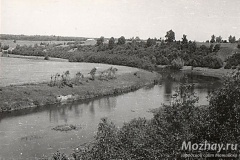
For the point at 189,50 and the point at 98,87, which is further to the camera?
the point at 189,50

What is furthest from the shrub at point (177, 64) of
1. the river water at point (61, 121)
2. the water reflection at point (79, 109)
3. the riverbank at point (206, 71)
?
the water reflection at point (79, 109)

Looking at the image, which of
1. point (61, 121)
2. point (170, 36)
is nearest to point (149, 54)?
point (170, 36)

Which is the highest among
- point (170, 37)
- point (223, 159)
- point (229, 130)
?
point (170, 37)

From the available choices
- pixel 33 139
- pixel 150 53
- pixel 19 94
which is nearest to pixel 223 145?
pixel 33 139

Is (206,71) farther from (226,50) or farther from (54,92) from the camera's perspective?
(54,92)

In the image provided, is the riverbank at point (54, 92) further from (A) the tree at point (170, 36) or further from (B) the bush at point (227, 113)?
(A) the tree at point (170, 36)

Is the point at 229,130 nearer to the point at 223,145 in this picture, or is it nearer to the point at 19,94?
the point at 223,145

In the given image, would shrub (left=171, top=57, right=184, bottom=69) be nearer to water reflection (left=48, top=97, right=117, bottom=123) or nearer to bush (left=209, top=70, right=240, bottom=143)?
water reflection (left=48, top=97, right=117, bottom=123)

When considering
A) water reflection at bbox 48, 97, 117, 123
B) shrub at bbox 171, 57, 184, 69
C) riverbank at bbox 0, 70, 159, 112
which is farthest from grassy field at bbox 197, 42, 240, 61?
water reflection at bbox 48, 97, 117, 123
